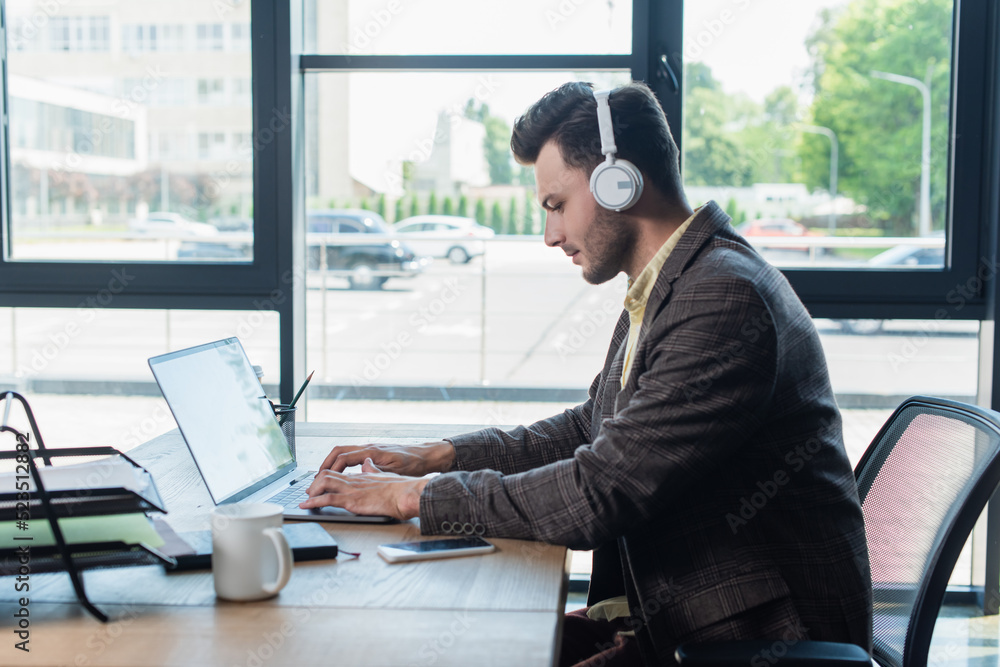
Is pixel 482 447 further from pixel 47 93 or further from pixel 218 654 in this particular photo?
pixel 47 93

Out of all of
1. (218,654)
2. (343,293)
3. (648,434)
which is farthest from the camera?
(343,293)

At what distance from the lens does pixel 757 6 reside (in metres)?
2.50

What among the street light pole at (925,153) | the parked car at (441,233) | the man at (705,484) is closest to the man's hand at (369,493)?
the man at (705,484)

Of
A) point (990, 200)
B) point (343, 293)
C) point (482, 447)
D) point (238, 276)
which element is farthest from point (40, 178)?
point (990, 200)

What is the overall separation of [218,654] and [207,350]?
683mm

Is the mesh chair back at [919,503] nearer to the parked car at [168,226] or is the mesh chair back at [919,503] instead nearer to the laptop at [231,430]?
the laptop at [231,430]

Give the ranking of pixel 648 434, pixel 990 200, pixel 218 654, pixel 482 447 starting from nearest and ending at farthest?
pixel 218 654 → pixel 648 434 → pixel 482 447 → pixel 990 200

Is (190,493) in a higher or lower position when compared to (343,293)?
lower

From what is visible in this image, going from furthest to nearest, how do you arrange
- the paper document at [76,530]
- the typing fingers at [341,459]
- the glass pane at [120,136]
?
the glass pane at [120,136]
the typing fingers at [341,459]
the paper document at [76,530]

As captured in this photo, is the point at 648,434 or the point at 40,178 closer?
the point at 648,434

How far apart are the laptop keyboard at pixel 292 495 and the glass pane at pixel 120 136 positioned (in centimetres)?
126

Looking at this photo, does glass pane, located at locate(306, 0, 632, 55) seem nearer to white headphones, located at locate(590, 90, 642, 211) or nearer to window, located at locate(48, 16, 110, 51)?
window, located at locate(48, 16, 110, 51)

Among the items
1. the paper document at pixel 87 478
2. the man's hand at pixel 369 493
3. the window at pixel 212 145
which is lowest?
the man's hand at pixel 369 493

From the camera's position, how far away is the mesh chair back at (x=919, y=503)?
120 centimetres
